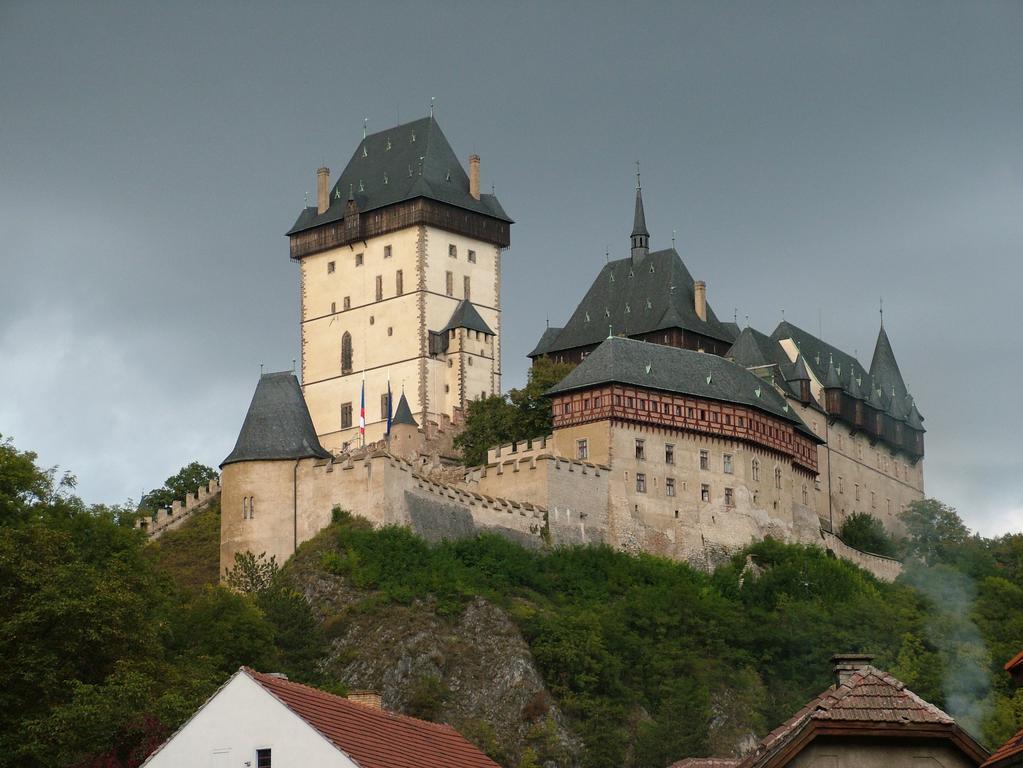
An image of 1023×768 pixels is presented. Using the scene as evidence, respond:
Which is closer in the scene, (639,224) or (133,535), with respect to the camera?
(133,535)

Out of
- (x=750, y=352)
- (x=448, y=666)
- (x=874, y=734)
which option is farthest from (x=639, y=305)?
(x=874, y=734)

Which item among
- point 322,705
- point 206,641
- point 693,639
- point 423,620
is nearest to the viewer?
point 322,705

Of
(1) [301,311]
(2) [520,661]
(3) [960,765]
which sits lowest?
(3) [960,765]

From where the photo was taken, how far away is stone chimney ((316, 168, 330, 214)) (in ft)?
342

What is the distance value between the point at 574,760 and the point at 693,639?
970 cm

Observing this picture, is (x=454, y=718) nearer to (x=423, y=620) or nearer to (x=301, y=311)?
(x=423, y=620)

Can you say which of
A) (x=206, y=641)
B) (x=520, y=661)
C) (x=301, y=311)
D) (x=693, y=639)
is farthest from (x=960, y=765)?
(x=301, y=311)

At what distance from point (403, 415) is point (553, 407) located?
9.42 m

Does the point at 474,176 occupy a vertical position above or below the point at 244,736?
above

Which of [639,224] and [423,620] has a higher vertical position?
[639,224]

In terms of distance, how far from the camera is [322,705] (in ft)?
116

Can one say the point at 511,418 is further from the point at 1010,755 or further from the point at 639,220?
the point at 1010,755

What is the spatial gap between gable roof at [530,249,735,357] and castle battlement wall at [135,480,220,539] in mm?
18389

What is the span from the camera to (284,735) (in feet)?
112
